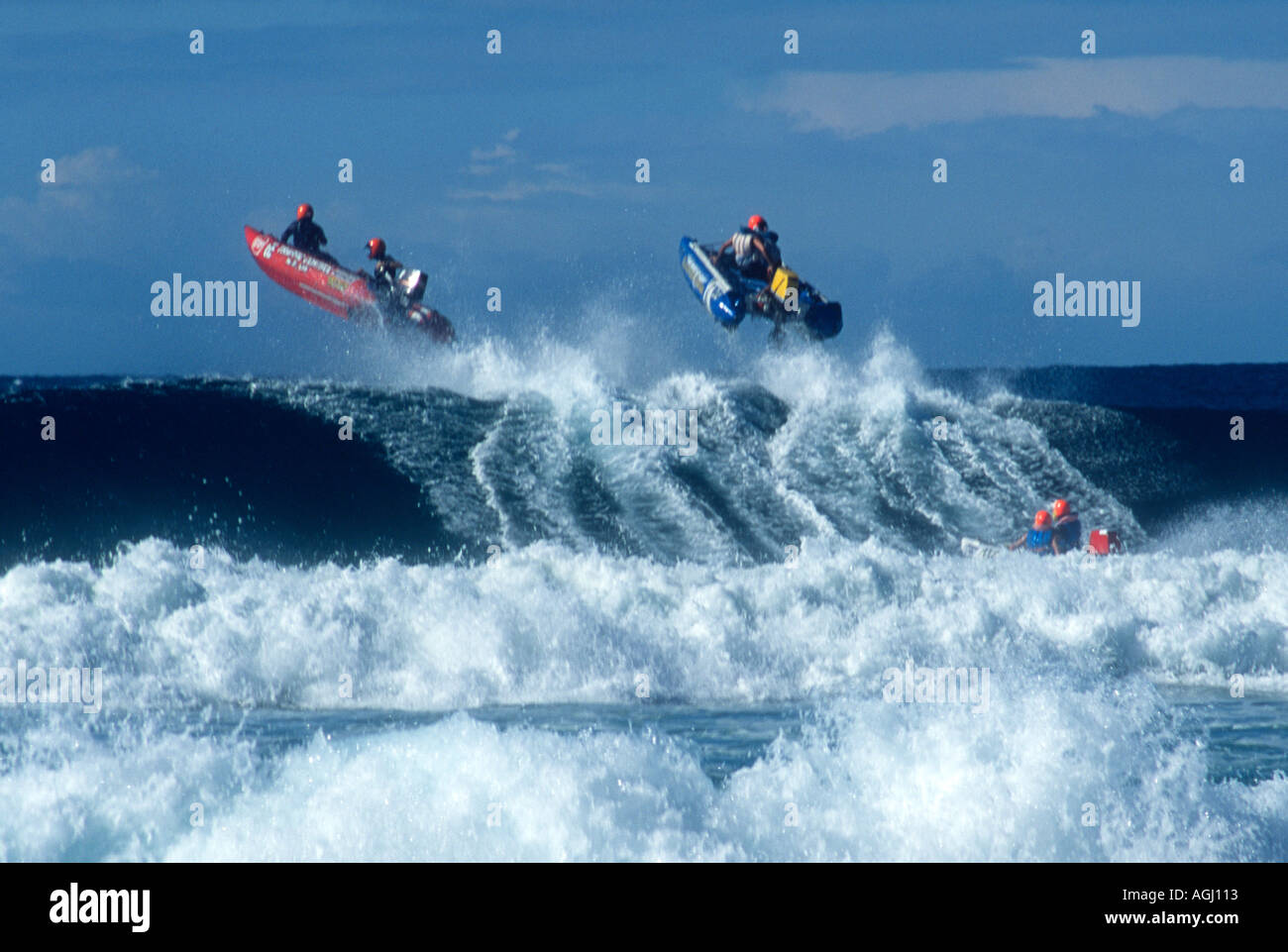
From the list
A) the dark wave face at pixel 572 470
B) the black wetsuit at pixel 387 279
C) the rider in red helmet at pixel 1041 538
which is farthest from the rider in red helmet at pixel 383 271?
the rider in red helmet at pixel 1041 538

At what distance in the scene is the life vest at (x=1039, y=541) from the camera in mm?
16453

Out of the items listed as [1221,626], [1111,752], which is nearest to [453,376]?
[1221,626]

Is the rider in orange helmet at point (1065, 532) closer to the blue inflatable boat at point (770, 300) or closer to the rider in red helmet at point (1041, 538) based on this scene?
the rider in red helmet at point (1041, 538)

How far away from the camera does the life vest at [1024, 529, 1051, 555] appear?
648 inches

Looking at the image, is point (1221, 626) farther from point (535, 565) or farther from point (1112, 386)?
point (1112, 386)

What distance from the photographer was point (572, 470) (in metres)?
19.8

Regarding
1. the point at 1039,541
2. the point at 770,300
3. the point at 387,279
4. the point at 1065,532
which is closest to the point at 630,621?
the point at 1039,541

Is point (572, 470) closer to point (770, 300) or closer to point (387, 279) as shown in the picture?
point (770, 300)

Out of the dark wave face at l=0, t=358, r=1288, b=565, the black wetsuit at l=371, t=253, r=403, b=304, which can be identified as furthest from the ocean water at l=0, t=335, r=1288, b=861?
the black wetsuit at l=371, t=253, r=403, b=304

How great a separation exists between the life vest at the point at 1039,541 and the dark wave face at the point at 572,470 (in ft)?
7.02

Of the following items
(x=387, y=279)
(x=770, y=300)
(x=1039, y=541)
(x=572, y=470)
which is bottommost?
(x=1039, y=541)

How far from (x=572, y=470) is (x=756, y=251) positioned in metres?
5.36

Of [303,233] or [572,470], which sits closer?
[572,470]
